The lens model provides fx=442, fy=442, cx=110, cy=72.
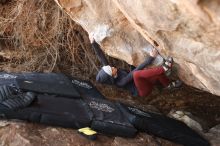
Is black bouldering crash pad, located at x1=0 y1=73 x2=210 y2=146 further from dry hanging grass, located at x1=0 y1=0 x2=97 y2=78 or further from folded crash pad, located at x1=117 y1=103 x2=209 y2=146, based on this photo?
dry hanging grass, located at x1=0 y1=0 x2=97 y2=78

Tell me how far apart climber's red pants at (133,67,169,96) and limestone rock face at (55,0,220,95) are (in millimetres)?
173

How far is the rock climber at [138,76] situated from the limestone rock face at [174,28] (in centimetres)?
14

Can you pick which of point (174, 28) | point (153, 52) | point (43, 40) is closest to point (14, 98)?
point (153, 52)

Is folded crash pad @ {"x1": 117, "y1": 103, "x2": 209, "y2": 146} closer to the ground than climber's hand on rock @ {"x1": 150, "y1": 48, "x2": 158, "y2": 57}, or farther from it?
closer to the ground

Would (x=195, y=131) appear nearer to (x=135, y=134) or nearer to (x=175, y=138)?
(x=175, y=138)

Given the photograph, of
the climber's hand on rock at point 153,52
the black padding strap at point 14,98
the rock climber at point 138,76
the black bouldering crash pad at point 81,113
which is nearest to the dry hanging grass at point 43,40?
the rock climber at point 138,76

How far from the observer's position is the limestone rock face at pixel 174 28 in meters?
2.54

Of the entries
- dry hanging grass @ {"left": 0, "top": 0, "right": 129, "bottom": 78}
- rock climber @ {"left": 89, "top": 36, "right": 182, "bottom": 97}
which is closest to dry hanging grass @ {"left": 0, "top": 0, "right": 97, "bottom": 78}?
dry hanging grass @ {"left": 0, "top": 0, "right": 129, "bottom": 78}

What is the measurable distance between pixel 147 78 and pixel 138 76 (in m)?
0.10

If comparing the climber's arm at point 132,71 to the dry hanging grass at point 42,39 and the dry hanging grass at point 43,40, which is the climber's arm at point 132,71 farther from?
the dry hanging grass at point 42,39

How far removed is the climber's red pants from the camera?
4.12 m

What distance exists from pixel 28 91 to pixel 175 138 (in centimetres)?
142

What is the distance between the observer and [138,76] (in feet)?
14.0

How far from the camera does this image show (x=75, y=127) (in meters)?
3.98
